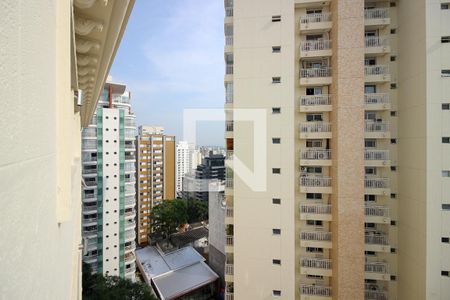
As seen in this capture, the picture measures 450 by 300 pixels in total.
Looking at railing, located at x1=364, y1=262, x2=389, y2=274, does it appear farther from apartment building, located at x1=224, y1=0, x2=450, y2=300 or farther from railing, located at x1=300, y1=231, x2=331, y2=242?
railing, located at x1=300, y1=231, x2=331, y2=242

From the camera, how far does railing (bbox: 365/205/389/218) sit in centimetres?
496

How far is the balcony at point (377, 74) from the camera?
16.1 ft

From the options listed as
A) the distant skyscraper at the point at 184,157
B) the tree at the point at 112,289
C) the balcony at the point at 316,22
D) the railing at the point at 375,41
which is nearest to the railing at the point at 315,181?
the railing at the point at 375,41

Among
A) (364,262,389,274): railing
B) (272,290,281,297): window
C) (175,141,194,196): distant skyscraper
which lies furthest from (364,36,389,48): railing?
(175,141,194,196): distant skyscraper

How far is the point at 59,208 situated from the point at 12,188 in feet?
1.80

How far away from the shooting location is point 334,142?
191 inches

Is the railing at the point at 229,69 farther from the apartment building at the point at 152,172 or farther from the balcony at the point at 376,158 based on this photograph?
the apartment building at the point at 152,172

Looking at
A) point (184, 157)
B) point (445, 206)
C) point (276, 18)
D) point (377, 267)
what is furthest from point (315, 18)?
point (184, 157)

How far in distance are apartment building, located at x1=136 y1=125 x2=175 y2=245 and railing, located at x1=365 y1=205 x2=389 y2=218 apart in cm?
2054

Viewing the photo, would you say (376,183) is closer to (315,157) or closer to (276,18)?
(315,157)

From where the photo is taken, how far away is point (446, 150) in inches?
168

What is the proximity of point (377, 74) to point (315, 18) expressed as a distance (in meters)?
2.03

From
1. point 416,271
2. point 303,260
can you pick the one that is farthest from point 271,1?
point 416,271

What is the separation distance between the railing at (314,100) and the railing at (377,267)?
4.02 m
